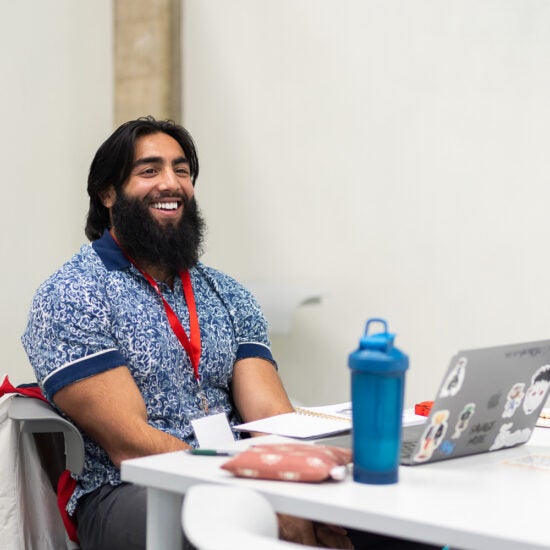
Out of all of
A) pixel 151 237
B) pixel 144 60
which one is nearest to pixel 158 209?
pixel 151 237

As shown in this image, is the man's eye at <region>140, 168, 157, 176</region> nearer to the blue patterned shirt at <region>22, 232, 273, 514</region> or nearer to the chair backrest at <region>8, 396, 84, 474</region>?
the blue patterned shirt at <region>22, 232, 273, 514</region>

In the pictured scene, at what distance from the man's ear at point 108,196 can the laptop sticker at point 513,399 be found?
1449 mm

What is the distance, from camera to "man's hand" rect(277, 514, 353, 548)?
1683 millimetres

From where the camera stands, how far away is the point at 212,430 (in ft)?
7.18

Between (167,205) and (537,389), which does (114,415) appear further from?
(537,389)

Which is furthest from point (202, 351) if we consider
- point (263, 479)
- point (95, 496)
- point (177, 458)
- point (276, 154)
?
point (276, 154)

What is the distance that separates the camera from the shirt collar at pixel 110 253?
7.74 ft

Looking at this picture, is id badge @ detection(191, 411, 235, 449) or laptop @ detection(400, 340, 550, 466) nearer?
laptop @ detection(400, 340, 550, 466)

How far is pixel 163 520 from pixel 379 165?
3382 mm

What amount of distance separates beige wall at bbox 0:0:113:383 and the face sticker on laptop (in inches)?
136

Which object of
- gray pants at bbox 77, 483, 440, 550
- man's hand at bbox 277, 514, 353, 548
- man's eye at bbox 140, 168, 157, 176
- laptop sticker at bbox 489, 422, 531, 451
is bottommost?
gray pants at bbox 77, 483, 440, 550

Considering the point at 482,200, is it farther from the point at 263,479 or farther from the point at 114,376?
the point at 263,479

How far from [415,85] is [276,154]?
2.88ft

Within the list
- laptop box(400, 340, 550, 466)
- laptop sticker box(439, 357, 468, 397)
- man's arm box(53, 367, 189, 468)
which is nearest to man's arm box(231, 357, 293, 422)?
man's arm box(53, 367, 189, 468)
